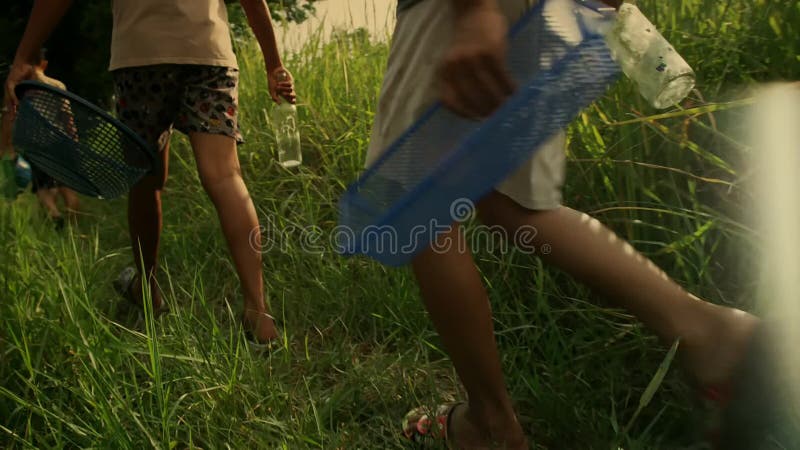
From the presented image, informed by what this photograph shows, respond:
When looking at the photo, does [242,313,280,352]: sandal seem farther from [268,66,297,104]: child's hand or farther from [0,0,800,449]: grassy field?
[268,66,297,104]: child's hand

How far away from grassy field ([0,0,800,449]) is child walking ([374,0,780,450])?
200mm

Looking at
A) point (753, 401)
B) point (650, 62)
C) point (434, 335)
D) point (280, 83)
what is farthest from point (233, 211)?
point (753, 401)

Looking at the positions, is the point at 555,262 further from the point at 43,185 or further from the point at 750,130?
the point at 43,185

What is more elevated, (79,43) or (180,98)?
(180,98)

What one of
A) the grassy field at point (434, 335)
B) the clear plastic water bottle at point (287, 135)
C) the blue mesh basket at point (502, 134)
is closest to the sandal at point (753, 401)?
the grassy field at point (434, 335)

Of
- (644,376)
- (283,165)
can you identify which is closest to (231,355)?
(644,376)

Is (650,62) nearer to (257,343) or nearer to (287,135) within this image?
(257,343)

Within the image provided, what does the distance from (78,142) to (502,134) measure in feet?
4.51

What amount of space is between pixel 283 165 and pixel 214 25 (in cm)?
105

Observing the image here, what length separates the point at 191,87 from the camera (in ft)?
7.31

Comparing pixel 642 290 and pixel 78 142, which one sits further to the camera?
pixel 78 142

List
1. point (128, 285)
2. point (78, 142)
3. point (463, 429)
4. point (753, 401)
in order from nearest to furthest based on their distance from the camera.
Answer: point (753, 401), point (463, 429), point (78, 142), point (128, 285)

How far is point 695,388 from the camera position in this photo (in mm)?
1283
